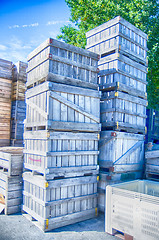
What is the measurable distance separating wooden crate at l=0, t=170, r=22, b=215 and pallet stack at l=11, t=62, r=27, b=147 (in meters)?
3.32

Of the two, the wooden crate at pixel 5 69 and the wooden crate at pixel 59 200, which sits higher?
the wooden crate at pixel 5 69

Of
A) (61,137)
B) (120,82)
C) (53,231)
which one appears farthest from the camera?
(120,82)

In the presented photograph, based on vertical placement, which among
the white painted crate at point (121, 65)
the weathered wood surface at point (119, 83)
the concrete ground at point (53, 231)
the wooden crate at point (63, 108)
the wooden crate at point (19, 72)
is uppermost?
the wooden crate at point (19, 72)

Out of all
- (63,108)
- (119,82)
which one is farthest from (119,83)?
(63,108)

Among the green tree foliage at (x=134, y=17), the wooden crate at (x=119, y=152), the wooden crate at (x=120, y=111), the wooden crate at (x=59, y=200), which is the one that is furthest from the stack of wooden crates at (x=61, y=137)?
the green tree foliage at (x=134, y=17)

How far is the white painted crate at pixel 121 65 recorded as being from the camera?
7.26m

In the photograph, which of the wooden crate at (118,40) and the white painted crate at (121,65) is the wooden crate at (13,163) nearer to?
the white painted crate at (121,65)

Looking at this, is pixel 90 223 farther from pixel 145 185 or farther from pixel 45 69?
pixel 45 69

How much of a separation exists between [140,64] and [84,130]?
3.62 metres

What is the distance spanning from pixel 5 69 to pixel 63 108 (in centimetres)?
573

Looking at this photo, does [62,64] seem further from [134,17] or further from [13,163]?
[134,17]

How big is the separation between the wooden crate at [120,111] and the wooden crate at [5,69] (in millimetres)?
5333

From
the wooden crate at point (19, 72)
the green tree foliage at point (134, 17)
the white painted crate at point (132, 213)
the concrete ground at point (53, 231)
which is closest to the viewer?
the white painted crate at point (132, 213)

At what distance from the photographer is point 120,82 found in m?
7.32
